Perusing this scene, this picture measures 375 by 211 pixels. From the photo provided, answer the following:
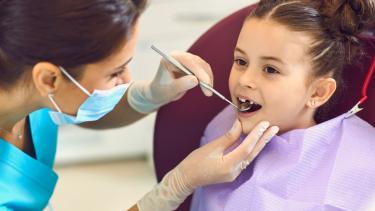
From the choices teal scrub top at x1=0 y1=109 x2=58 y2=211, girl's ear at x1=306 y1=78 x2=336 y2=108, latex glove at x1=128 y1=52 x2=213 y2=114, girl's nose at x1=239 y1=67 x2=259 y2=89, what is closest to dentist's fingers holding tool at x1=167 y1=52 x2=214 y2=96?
latex glove at x1=128 y1=52 x2=213 y2=114

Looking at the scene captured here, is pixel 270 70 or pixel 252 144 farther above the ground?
pixel 270 70

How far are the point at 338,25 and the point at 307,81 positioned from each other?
130 mm

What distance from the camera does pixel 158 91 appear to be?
1416 mm

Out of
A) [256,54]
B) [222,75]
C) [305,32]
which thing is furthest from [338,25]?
[222,75]

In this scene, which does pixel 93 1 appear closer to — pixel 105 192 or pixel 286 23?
pixel 286 23

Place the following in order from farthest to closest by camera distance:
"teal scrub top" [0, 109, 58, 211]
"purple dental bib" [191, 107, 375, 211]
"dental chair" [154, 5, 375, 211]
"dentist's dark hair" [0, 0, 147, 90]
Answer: "dental chair" [154, 5, 375, 211] → "teal scrub top" [0, 109, 58, 211] → "purple dental bib" [191, 107, 375, 211] → "dentist's dark hair" [0, 0, 147, 90]

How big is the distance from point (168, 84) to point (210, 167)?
27 centimetres

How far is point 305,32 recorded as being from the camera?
3.77 ft

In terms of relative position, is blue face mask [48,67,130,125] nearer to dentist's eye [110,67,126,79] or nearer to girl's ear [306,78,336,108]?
dentist's eye [110,67,126,79]

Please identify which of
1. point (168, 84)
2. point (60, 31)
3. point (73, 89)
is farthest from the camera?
point (168, 84)

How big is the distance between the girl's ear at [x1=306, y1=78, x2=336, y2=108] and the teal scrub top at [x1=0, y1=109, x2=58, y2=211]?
0.64 meters

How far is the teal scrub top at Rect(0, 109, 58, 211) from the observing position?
127cm

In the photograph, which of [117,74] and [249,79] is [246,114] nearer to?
[249,79]

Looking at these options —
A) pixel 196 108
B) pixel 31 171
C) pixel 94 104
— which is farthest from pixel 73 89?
pixel 196 108
